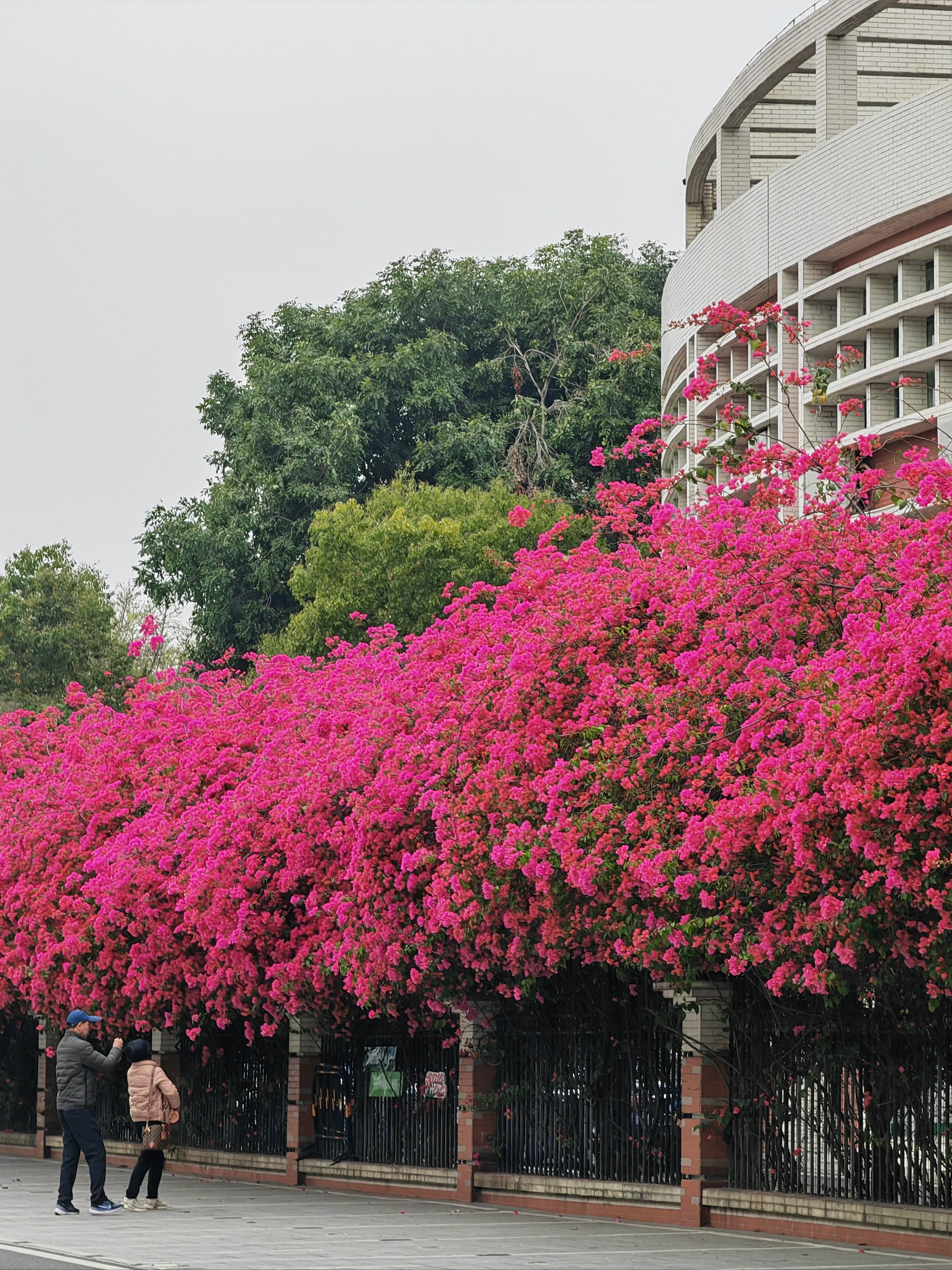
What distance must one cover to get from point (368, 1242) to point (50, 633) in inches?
1617

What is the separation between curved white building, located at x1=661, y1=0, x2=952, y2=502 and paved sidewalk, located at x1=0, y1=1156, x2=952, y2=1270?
604 inches

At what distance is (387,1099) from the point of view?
19703mm

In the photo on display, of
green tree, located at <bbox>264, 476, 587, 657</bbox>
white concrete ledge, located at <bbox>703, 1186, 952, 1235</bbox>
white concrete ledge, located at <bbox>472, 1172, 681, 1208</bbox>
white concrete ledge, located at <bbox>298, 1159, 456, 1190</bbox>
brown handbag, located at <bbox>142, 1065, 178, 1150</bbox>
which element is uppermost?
green tree, located at <bbox>264, 476, 587, 657</bbox>

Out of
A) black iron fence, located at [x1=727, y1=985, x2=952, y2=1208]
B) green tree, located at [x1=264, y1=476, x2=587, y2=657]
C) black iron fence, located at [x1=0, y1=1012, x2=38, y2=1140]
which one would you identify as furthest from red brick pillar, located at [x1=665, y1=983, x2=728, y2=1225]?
green tree, located at [x1=264, y1=476, x2=587, y2=657]

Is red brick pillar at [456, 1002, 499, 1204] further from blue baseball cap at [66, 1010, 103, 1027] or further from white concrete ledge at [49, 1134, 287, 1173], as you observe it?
blue baseball cap at [66, 1010, 103, 1027]

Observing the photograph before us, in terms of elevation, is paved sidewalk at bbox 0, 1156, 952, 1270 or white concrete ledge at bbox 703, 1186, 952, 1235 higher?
white concrete ledge at bbox 703, 1186, 952, 1235

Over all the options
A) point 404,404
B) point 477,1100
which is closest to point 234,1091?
point 477,1100

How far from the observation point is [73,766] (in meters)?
24.1

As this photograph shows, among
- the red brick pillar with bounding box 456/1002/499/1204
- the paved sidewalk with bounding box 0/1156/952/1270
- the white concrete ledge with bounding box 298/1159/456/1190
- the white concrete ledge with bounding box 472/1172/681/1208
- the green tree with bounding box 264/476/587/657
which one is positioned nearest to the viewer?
the paved sidewalk with bounding box 0/1156/952/1270

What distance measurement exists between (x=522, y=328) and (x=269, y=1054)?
110 feet

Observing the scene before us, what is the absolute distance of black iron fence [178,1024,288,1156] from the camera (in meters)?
21.7

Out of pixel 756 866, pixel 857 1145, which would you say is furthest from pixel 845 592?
pixel 857 1145

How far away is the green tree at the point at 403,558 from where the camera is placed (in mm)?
38688

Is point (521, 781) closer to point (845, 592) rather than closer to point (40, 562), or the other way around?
point (845, 592)
